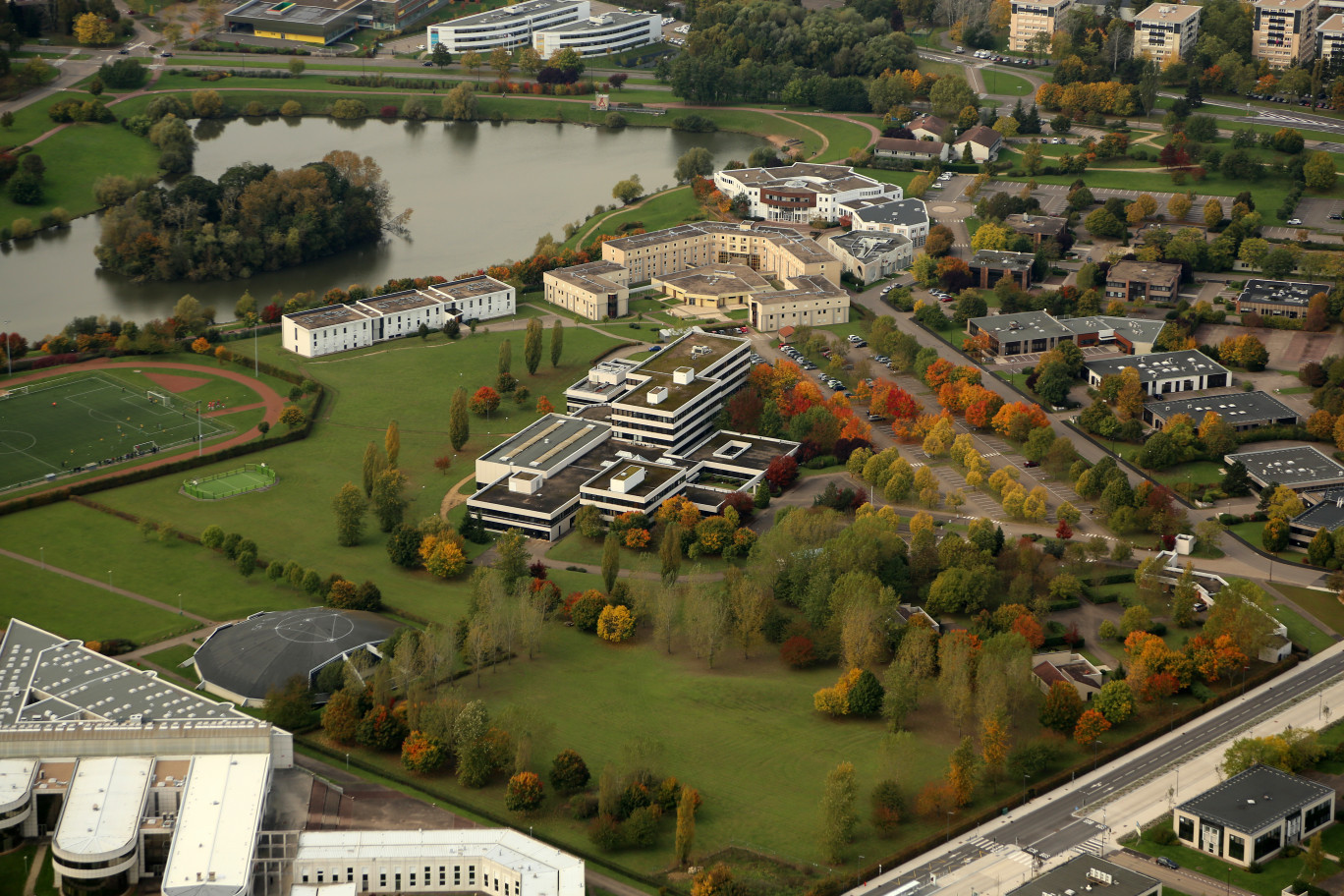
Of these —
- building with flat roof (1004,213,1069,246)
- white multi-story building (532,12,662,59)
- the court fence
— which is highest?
white multi-story building (532,12,662,59)

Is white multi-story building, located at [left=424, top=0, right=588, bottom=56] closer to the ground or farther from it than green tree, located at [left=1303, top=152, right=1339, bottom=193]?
farther from it

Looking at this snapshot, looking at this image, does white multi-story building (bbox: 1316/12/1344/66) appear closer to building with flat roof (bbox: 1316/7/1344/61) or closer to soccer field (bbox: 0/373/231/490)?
building with flat roof (bbox: 1316/7/1344/61)

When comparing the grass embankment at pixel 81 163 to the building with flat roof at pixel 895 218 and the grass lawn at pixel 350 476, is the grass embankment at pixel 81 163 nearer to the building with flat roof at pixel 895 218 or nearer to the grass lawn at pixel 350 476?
the grass lawn at pixel 350 476

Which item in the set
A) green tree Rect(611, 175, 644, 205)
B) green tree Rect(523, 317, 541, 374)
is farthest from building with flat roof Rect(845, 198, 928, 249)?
green tree Rect(523, 317, 541, 374)

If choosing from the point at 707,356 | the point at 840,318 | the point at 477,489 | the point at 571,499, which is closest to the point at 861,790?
the point at 571,499

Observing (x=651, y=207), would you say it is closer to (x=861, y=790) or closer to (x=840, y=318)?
(x=840, y=318)

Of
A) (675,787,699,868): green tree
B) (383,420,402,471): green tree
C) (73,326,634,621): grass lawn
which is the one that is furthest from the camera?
(383,420,402,471): green tree

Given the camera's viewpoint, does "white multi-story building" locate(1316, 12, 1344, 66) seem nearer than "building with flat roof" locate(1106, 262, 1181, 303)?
No
